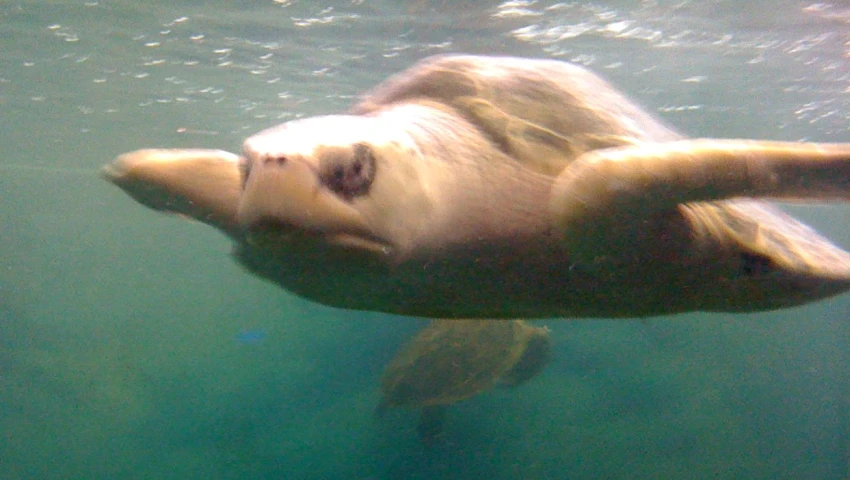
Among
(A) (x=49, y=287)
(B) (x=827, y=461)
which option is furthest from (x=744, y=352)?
(A) (x=49, y=287)

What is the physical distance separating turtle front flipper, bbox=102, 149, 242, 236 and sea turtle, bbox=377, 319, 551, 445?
27.2 feet

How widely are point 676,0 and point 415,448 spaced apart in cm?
1104

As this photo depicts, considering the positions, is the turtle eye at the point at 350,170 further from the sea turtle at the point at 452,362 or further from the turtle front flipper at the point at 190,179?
the sea turtle at the point at 452,362

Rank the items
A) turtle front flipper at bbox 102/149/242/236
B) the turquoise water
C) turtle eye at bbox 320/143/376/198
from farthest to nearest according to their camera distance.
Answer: the turquoise water
turtle front flipper at bbox 102/149/242/236
turtle eye at bbox 320/143/376/198

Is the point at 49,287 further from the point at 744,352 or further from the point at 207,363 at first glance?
the point at 744,352

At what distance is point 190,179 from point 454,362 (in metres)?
9.17

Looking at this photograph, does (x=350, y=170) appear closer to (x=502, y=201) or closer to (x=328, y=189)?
(x=328, y=189)

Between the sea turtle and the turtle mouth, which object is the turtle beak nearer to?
the turtle mouth

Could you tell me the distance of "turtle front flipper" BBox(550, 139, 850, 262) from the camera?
218 cm

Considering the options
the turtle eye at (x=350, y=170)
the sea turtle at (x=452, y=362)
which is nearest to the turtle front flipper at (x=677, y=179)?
Result: the turtle eye at (x=350, y=170)

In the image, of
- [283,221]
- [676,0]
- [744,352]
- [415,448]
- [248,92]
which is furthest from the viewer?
[744,352]

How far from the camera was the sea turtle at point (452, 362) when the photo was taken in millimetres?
11039

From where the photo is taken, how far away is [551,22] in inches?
463

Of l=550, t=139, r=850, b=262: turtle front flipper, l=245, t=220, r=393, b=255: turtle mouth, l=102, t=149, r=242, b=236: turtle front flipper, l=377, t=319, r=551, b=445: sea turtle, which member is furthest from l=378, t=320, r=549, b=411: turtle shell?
l=245, t=220, r=393, b=255: turtle mouth
